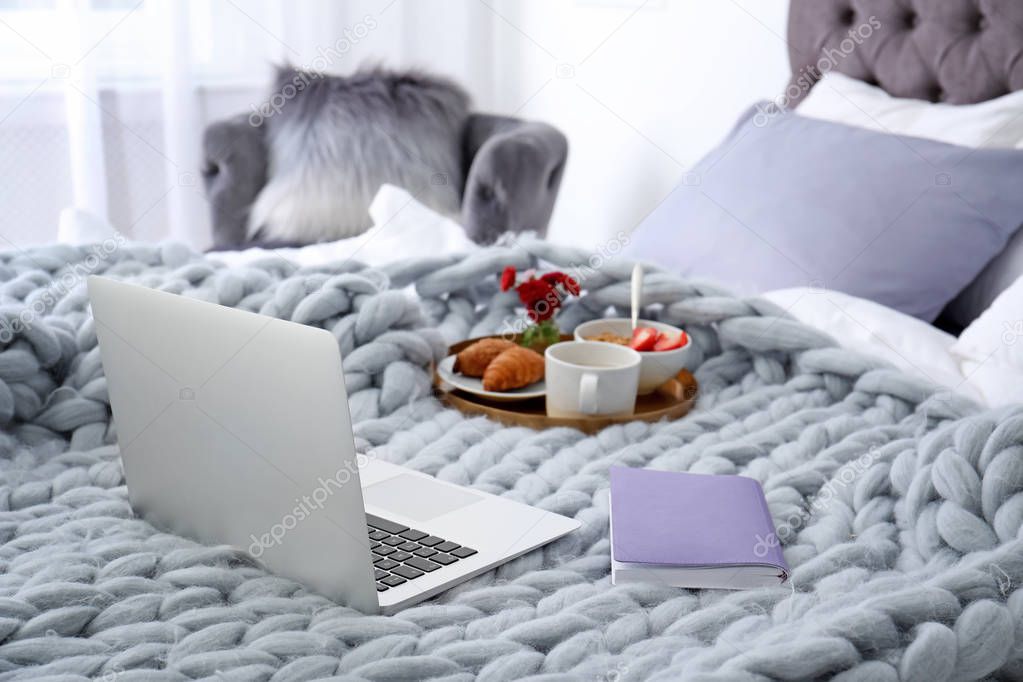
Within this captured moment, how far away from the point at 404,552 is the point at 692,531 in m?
0.26

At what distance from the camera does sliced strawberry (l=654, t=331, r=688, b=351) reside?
1340mm

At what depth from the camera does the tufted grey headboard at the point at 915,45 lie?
1.78 m

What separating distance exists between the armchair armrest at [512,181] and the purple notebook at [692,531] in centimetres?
179

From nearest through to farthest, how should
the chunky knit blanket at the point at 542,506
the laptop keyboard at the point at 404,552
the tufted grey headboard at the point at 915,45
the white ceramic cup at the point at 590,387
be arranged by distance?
the chunky knit blanket at the point at 542,506 → the laptop keyboard at the point at 404,552 → the white ceramic cup at the point at 590,387 → the tufted grey headboard at the point at 915,45

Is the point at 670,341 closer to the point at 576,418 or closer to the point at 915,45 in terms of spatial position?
the point at 576,418

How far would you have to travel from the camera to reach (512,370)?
1.27 meters

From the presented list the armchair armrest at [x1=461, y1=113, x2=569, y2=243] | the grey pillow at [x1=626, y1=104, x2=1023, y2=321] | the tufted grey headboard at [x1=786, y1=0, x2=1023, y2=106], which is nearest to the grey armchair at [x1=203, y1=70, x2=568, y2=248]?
the armchair armrest at [x1=461, y1=113, x2=569, y2=243]

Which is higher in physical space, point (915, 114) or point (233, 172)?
point (915, 114)

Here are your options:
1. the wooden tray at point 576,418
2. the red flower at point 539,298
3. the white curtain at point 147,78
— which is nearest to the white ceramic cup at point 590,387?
the wooden tray at point 576,418

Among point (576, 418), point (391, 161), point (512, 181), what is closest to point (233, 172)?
point (391, 161)

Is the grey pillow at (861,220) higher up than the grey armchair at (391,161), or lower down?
higher up

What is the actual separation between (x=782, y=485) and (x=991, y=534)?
21cm

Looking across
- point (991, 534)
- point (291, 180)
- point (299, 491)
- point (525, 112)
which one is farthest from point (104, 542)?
point (525, 112)

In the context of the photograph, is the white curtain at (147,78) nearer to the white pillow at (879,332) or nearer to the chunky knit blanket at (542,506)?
the chunky knit blanket at (542,506)
